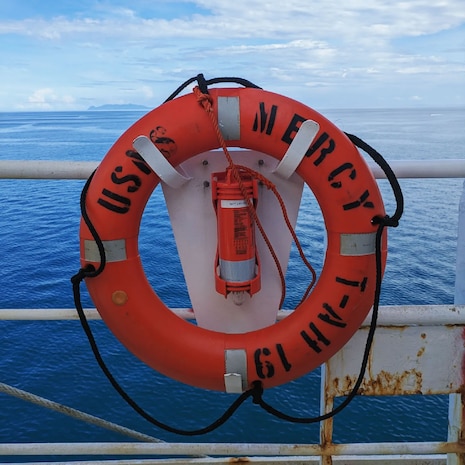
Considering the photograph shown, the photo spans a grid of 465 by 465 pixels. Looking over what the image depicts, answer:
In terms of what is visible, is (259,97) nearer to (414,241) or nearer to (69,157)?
(414,241)

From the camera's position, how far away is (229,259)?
1.28 m

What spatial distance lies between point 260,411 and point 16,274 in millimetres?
9125

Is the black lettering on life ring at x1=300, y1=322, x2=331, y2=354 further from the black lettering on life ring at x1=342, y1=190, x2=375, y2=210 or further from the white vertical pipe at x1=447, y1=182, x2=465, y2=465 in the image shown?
the white vertical pipe at x1=447, y1=182, x2=465, y2=465

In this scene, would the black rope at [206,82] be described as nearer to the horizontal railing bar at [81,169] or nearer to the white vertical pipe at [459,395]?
the horizontal railing bar at [81,169]

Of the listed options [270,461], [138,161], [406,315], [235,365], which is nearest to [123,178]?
[138,161]

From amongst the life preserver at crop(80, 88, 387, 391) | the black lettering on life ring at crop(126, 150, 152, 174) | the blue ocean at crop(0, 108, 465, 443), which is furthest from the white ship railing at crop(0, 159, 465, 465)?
the blue ocean at crop(0, 108, 465, 443)

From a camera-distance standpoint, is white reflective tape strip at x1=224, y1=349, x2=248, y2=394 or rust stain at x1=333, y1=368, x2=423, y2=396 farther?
rust stain at x1=333, y1=368, x2=423, y2=396

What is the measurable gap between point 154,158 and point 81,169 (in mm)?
211

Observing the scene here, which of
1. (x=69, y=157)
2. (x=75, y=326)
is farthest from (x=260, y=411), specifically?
(x=69, y=157)

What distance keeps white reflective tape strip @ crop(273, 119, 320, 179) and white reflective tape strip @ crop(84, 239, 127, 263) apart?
1.47 ft

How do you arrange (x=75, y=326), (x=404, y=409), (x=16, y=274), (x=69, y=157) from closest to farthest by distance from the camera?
(x=404, y=409), (x=75, y=326), (x=16, y=274), (x=69, y=157)

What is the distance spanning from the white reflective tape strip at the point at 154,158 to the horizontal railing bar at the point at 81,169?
17 cm

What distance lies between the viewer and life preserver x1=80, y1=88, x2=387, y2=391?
1204mm

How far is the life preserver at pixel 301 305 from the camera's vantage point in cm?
120
